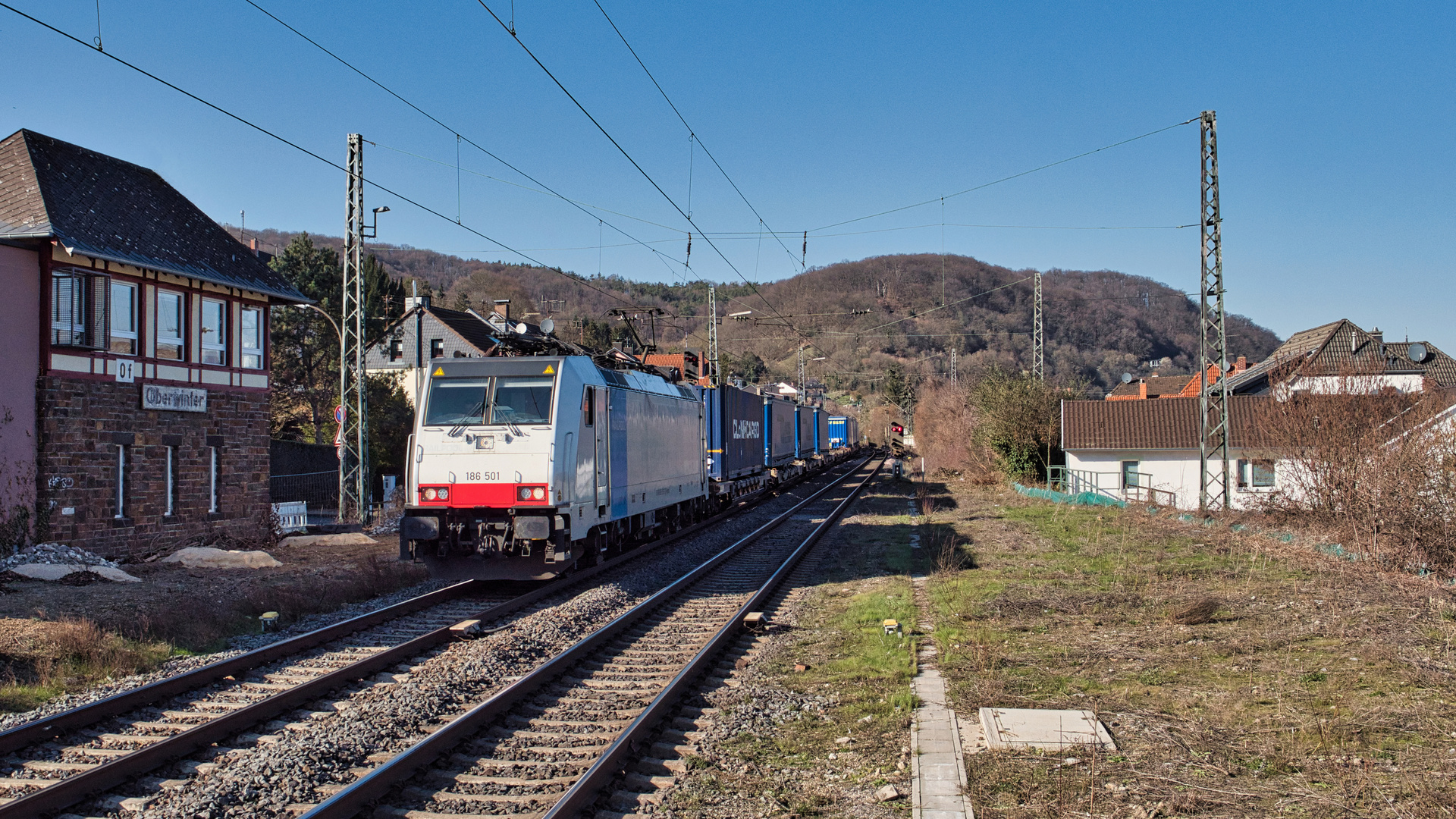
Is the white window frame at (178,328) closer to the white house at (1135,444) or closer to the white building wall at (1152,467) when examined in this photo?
the white building wall at (1152,467)

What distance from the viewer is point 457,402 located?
12.5m

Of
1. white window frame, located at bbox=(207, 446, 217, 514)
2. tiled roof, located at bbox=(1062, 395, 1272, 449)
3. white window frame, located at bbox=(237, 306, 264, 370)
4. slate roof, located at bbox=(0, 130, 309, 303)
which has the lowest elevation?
white window frame, located at bbox=(207, 446, 217, 514)

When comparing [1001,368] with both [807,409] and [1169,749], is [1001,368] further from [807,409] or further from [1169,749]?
[1169,749]

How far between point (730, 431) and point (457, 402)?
1232cm

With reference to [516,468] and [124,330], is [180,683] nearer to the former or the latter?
[516,468]

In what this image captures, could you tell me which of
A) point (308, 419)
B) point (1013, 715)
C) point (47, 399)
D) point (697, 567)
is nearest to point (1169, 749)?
point (1013, 715)

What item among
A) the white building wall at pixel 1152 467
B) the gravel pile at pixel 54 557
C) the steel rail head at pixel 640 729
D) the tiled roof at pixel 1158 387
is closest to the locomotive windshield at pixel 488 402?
the steel rail head at pixel 640 729

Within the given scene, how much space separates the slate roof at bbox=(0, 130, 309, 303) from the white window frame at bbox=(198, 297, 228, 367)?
630 mm

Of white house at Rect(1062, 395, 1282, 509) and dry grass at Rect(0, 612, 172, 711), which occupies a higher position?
white house at Rect(1062, 395, 1282, 509)

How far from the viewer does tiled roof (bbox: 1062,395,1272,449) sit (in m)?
33.8

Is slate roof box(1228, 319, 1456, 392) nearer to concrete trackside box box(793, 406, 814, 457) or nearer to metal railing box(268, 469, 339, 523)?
concrete trackside box box(793, 406, 814, 457)

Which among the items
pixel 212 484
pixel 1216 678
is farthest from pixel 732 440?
pixel 1216 678

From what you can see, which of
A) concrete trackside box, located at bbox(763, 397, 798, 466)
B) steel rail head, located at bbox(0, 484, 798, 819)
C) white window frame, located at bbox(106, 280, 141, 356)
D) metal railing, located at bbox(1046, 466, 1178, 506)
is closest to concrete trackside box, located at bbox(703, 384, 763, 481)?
concrete trackside box, located at bbox(763, 397, 798, 466)

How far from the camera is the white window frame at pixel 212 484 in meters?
18.6
